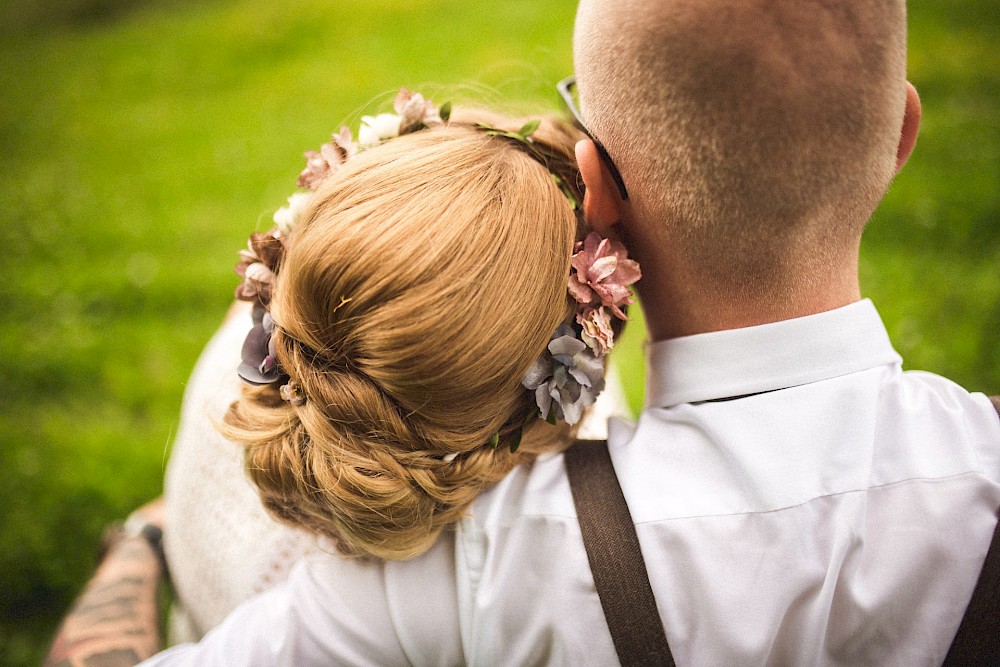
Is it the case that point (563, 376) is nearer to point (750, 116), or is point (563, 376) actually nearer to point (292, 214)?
point (750, 116)

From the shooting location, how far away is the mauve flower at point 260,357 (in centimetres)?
143

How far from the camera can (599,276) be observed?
139cm

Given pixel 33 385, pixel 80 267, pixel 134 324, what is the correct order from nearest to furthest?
pixel 33 385, pixel 134 324, pixel 80 267

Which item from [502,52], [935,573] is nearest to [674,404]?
[935,573]

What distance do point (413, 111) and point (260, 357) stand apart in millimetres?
645

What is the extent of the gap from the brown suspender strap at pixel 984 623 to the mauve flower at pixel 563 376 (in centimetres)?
77

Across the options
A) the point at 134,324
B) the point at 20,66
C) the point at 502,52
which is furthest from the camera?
the point at 20,66

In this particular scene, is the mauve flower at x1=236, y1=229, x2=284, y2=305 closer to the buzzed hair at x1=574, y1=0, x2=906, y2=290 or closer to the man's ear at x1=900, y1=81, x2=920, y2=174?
the buzzed hair at x1=574, y1=0, x2=906, y2=290

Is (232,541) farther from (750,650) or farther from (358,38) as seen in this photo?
(358,38)

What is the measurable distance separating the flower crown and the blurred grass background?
8.3 inches

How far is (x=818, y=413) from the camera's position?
137 cm

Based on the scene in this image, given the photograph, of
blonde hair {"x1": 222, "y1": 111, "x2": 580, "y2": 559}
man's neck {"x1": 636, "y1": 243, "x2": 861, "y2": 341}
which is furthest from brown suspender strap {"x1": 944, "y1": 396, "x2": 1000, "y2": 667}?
blonde hair {"x1": 222, "y1": 111, "x2": 580, "y2": 559}

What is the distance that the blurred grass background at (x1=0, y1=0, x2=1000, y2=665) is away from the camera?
11.7 ft

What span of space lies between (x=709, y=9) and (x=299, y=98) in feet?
22.7
